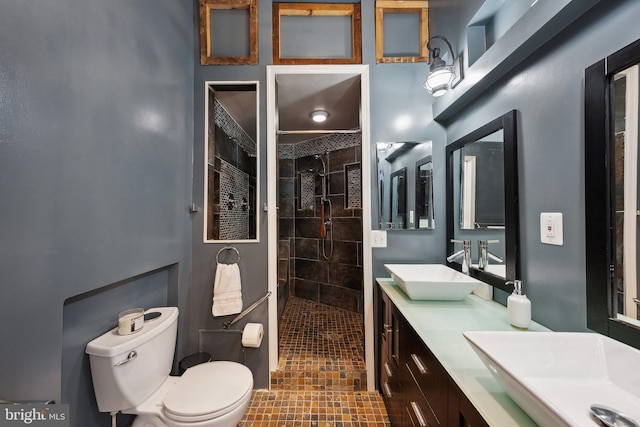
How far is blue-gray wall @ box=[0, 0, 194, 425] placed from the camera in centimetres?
73

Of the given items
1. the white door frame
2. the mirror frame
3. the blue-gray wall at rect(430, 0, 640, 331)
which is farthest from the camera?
the white door frame

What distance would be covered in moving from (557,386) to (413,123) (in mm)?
1731

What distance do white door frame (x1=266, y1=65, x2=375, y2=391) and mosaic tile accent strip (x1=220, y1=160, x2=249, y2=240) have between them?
0.32 meters

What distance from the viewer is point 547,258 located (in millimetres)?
1033

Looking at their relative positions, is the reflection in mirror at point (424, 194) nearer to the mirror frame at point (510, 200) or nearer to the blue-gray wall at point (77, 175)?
the mirror frame at point (510, 200)

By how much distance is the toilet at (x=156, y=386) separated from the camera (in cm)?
106

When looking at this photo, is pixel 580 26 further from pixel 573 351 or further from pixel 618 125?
pixel 573 351

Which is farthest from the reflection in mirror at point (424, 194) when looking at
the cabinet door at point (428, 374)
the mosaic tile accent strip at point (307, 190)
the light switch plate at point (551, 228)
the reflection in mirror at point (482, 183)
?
the mosaic tile accent strip at point (307, 190)

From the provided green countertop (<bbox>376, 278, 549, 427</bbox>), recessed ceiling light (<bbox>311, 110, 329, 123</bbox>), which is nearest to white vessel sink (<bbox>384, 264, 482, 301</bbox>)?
green countertop (<bbox>376, 278, 549, 427</bbox>)

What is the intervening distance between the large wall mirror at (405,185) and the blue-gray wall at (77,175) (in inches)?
60.7

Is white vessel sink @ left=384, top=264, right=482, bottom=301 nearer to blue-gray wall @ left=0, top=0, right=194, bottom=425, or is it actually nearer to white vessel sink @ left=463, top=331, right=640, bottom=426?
white vessel sink @ left=463, top=331, right=640, bottom=426

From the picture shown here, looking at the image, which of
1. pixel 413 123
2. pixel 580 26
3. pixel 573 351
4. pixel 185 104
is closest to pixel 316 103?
pixel 413 123

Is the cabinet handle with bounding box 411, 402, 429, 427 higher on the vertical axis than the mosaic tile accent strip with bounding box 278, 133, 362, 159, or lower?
lower

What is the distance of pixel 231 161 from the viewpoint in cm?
218
